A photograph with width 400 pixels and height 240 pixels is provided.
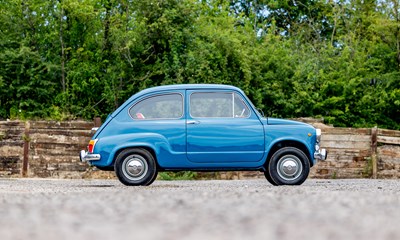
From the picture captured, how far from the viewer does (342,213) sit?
6230mm

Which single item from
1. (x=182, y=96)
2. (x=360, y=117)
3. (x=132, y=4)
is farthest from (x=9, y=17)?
(x=182, y=96)

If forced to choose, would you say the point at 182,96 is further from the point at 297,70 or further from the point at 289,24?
the point at 289,24

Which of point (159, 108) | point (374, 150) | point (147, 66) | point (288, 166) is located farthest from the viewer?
→ point (147, 66)

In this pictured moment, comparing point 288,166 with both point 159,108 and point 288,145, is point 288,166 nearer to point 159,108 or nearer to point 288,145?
point 288,145

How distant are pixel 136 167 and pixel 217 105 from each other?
1770 mm

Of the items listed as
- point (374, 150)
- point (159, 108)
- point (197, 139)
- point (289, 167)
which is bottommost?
point (289, 167)

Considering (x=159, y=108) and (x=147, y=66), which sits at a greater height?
(x=147, y=66)

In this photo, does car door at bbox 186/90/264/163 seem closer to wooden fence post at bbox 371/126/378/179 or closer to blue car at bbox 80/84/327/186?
blue car at bbox 80/84/327/186

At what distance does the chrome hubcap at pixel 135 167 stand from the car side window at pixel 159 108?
75cm

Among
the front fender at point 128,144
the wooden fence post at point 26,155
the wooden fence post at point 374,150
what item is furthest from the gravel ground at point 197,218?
the wooden fence post at point 374,150

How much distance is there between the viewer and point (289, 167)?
14047 millimetres

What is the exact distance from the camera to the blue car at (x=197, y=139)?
45.2 feet

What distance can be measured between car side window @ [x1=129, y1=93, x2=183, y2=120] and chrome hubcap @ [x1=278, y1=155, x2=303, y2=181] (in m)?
1.94

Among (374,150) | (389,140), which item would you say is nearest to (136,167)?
(374,150)
